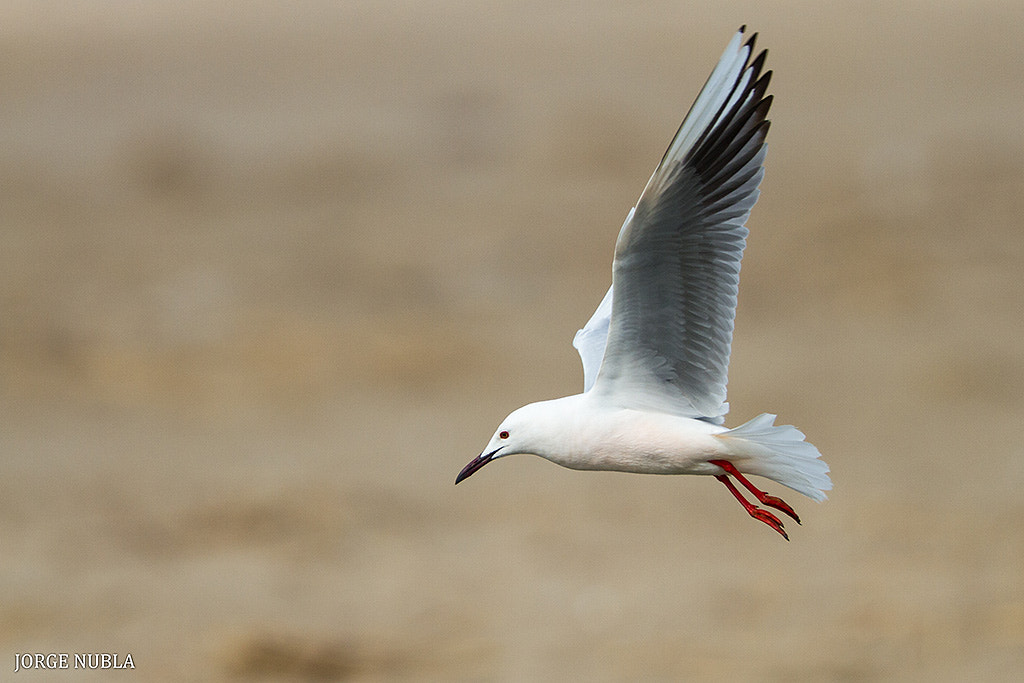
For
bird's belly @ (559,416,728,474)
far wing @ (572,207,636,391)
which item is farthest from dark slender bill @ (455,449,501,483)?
far wing @ (572,207,636,391)

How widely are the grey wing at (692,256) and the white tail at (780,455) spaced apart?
19 cm

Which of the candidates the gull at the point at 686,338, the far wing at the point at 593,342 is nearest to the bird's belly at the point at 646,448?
the gull at the point at 686,338

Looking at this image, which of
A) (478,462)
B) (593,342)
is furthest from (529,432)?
(593,342)

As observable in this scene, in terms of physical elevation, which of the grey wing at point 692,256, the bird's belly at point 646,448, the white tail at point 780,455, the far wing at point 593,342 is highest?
the far wing at point 593,342

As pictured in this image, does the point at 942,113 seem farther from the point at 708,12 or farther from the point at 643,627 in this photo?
the point at 643,627

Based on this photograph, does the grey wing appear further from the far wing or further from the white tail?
the far wing

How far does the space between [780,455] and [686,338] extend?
0.40 metres

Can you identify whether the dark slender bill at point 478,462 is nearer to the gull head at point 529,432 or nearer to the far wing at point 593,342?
the gull head at point 529,432

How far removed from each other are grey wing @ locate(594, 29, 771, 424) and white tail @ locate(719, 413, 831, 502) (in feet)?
0.64

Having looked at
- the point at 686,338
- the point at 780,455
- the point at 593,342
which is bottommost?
the point at 780,455

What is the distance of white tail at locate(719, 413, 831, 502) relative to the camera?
3959 mm

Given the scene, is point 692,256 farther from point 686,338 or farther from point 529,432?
point 529,432

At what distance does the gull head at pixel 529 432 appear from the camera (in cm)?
400

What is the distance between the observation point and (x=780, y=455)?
13.1 feet
